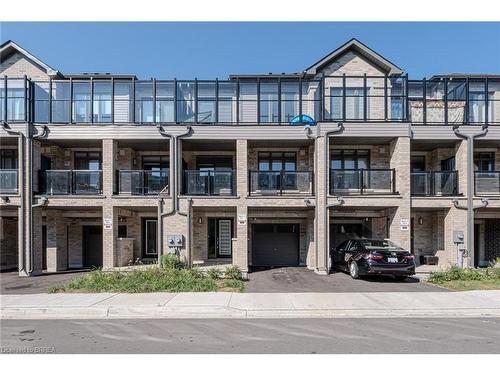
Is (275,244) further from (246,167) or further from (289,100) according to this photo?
(289,100)

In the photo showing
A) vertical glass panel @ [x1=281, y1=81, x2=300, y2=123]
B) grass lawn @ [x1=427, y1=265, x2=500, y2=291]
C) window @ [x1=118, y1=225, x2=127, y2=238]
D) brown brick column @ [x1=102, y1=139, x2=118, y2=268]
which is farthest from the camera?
window @ [x1=118, y1=225, x2=127, y2=238]

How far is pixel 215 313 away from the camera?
8781 millimetres

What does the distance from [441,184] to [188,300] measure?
12928 mm

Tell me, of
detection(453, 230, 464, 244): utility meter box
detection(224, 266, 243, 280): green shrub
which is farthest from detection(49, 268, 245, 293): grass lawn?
detection(453, 230, 464, 244): utility meter box

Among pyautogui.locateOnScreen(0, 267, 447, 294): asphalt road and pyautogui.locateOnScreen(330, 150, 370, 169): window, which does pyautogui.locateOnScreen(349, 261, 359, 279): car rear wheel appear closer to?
pyautogui.locateOnScreen(0, 267, 447, 294): asphalt road

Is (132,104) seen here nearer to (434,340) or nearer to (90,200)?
(90,200)

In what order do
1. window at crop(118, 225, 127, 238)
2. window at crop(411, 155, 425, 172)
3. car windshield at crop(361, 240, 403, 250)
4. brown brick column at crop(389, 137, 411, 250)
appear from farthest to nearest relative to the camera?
window at crop(411, 155, 425, 172), window at crop(118, 225, 127, 238), brown brick column at crop(389, 137, 411, 250), car windshield at crop(361, 240, 403, 250)

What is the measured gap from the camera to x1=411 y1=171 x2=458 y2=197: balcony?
54.5ft

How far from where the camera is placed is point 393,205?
51.3 ft

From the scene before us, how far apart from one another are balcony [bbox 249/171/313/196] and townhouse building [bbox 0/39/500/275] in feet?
0.21

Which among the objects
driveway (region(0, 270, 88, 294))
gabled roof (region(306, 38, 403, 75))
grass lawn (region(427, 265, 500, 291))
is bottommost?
driveway (region(0, 270, 88, 294))

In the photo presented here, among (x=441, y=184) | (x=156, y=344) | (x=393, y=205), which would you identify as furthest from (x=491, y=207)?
(x=156, y=344)

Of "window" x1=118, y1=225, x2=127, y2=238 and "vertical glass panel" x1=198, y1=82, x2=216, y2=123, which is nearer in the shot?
"vertical glass panel" x1=198, y1=82, x2=216, y2=123

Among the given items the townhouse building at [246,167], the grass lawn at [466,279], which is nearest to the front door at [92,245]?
the townhouse building at [246,167]
